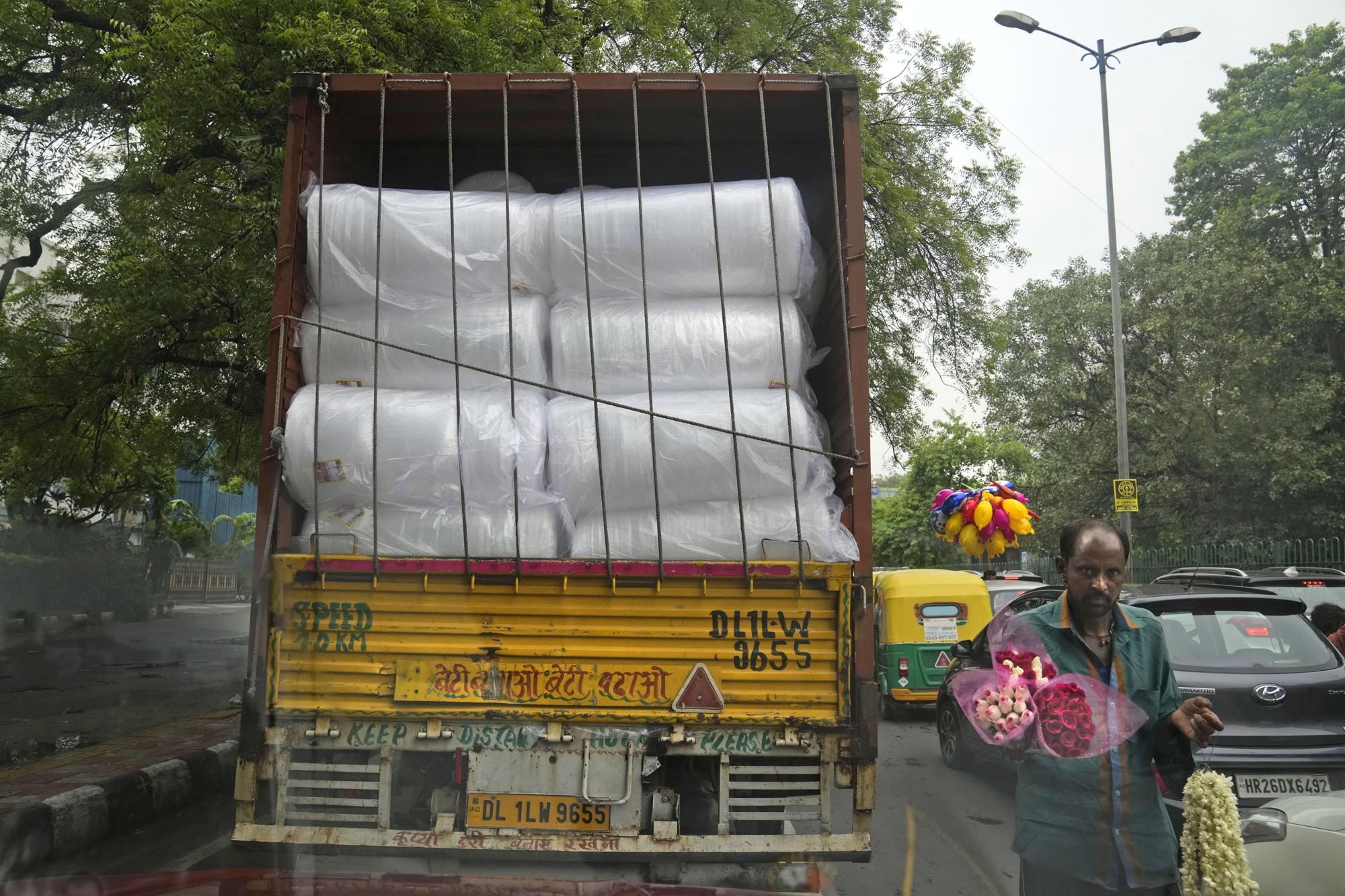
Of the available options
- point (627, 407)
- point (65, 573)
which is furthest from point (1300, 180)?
point (65, 573)

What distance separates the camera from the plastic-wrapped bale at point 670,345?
4105 millimetres

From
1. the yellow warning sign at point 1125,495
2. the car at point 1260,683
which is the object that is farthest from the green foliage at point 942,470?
the car at point 1260,683

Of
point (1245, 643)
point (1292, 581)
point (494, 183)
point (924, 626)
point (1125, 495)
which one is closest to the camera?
point (494, 183)

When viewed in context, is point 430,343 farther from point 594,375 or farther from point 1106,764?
point 1106,764

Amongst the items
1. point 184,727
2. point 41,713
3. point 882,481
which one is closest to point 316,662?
point 184,727

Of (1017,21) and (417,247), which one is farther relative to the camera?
(1017,21)

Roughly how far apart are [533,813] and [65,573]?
20030mm

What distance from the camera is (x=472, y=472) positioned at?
A: 12.6ft

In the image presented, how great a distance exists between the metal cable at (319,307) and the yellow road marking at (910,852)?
3163 millimetres

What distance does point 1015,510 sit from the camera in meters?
7.35

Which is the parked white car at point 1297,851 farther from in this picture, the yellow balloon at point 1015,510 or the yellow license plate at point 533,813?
the yellow balloon at point 1015,510

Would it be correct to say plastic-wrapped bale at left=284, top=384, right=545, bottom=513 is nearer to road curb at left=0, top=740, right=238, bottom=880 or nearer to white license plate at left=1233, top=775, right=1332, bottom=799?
road curb at left=0, top=740, right=238, bottom=880

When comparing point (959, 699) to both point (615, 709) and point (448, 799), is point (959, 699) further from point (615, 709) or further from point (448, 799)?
point (448, 799)

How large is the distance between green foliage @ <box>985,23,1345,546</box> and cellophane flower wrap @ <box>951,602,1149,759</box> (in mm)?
11324
